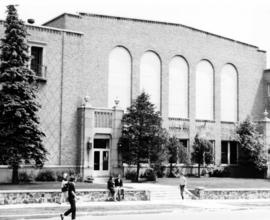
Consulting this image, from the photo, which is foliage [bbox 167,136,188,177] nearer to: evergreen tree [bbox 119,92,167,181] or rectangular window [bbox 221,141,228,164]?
evergreen tree [bbox 119,92,167,181]

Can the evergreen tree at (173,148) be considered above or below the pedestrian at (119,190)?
above

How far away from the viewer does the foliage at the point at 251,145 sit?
163ft

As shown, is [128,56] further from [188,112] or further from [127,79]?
[188,112]

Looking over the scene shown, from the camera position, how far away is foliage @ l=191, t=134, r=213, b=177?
47.5m

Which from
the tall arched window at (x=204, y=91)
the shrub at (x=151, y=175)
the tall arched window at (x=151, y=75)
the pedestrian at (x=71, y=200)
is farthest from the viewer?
the tall arched window at (x=204, y=91)

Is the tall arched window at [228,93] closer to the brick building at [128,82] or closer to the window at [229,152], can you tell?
the brick building at [128,82]

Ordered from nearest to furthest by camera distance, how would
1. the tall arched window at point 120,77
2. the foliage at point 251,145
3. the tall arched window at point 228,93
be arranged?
the tall arched window at point 120,77
the foliage at point 251,145
the tall arched window at point 228,93

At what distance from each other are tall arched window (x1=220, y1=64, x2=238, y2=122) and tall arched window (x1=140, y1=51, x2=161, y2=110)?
801cm

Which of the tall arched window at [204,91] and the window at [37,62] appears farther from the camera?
the tall arched window at [204,91]

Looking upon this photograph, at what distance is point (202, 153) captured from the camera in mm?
47469

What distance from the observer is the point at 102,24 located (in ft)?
146

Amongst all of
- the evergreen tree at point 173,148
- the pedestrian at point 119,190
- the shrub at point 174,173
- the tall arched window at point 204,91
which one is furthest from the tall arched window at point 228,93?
the pedestrian at point 119,190

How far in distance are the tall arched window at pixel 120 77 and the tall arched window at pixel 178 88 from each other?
189 inches

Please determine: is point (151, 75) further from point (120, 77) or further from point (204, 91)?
point (204, 91)
